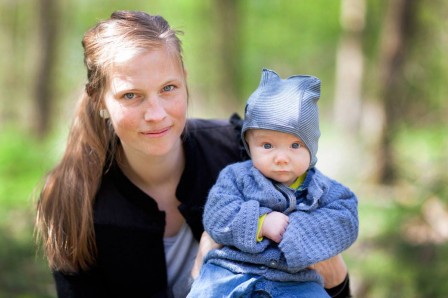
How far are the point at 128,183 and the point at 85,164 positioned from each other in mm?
194

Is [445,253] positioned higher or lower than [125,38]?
lower

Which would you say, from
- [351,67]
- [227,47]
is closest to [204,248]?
[227,47]

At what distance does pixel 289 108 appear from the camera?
205cm

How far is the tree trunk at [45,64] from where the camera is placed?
9422 mm

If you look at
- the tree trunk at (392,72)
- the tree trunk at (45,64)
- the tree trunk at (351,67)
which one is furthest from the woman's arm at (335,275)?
the tree trunk at (351,67)

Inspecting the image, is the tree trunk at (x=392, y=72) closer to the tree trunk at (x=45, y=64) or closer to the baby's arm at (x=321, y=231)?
the baby's arm at (x=321, y=231)

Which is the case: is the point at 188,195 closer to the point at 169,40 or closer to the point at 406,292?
the point at 169,40

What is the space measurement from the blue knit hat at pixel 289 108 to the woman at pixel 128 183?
341 millimetres

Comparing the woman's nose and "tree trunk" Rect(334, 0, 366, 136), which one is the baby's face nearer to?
the woman's nose

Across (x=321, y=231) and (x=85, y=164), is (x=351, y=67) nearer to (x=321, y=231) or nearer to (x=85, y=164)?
(x=85, y=164)

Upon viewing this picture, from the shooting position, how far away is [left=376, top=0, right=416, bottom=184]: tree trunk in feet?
22.5

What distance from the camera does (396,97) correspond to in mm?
6879

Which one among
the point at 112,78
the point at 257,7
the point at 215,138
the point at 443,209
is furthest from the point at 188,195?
the point at 257,7

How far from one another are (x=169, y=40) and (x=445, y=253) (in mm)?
2858
